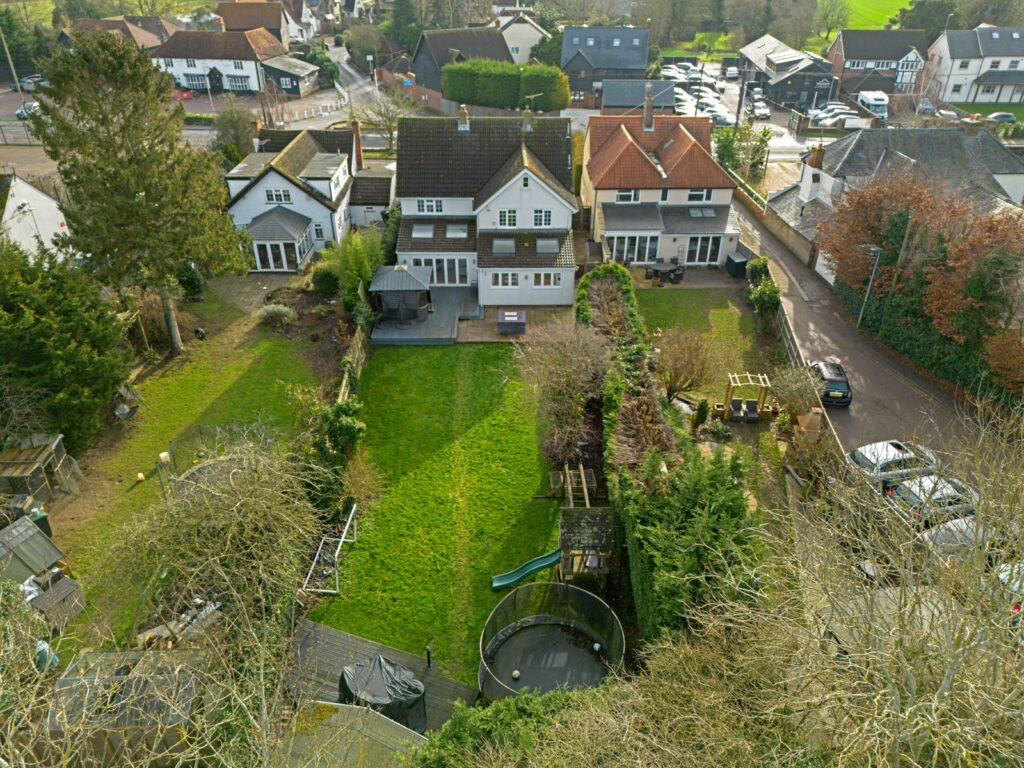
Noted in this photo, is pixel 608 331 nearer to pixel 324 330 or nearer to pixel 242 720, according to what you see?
pixel 324 330

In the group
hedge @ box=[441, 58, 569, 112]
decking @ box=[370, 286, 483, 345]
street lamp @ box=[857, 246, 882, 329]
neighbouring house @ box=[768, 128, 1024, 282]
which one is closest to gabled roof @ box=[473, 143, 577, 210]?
decking @ box=[370, 286, 483, 345]

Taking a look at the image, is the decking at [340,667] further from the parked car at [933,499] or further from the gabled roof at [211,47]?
the gabled roof at [211,47]

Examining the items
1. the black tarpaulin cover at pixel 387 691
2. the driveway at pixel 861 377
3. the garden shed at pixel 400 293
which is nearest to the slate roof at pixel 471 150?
the garden shed at pixel 400 293

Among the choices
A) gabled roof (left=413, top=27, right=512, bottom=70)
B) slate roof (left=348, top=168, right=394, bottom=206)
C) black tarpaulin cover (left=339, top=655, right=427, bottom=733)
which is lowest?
black tarpaulin cover (left=339, top=655, right=427, bottom=733)

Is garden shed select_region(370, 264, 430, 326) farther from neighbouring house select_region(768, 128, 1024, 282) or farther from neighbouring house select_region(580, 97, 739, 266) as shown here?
neighbouring house select_region(768, 128, 1024, 282)

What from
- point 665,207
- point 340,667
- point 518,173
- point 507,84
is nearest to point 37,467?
point 340,667

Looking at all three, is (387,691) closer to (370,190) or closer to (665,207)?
(665,207)
